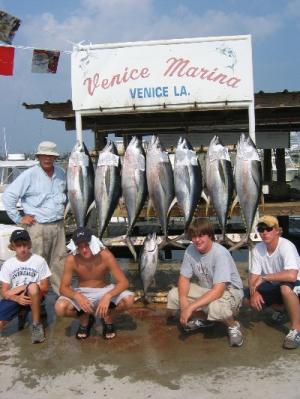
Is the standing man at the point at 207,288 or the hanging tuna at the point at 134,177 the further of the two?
the hanging tuna at the point at 134,177

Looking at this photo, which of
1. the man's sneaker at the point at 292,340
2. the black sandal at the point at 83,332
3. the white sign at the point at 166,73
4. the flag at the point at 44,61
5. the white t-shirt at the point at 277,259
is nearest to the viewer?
the man's sneaker at the point at 292,340

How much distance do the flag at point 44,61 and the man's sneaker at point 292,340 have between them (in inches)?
164

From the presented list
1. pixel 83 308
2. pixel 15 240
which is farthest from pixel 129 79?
pixel 83 308

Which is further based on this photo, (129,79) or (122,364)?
(129,79)

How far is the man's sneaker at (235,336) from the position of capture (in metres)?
3.81

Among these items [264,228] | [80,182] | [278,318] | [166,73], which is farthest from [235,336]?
[166,73]

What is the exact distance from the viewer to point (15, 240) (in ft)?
14.0

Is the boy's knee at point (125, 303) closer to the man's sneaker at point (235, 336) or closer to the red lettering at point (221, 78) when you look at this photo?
the man's sneaker at point (235, 336)

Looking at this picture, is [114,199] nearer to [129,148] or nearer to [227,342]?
[129,148]

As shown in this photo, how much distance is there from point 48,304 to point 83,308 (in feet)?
4.64

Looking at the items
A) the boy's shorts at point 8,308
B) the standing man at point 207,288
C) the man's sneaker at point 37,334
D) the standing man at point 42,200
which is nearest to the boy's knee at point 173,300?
the standing man at point 207,288

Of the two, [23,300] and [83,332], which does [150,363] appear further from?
[23,300]

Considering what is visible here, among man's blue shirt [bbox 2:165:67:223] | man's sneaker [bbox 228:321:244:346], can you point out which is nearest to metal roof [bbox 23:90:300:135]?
man's blue shirt [bbox 2:165:67:223]

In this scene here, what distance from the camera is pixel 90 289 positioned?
423 cm
